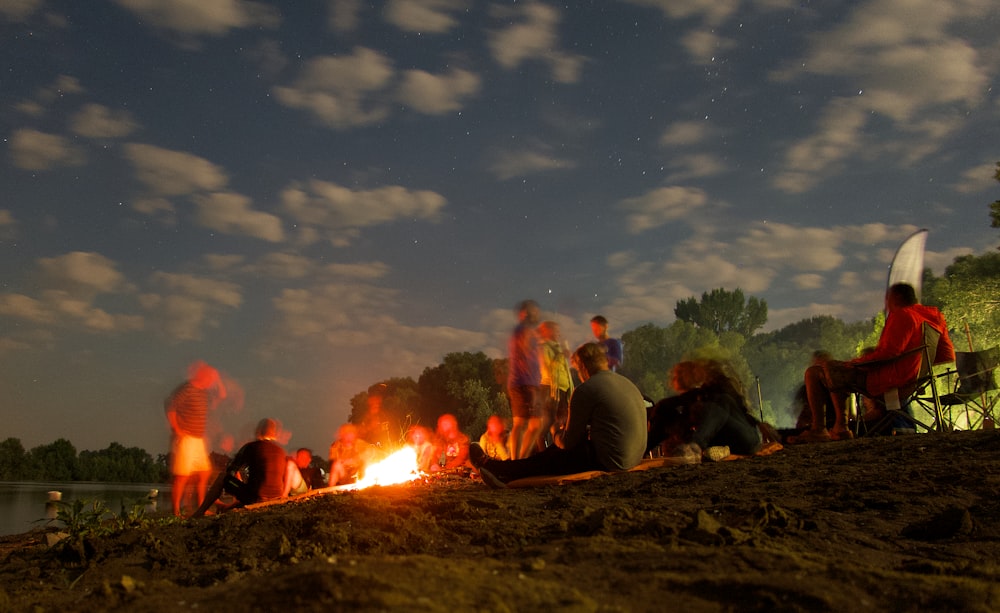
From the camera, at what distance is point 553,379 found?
10391 millimetres

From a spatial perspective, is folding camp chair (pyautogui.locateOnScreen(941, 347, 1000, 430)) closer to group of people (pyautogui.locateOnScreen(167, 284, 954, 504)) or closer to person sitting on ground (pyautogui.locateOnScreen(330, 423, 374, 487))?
group of people (pyautogui.locateOnScreen(167, 284, 954, 504))

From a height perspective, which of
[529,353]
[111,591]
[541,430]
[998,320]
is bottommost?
[111,591]

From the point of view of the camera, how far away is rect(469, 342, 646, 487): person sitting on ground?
7.00m

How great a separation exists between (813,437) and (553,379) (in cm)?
319

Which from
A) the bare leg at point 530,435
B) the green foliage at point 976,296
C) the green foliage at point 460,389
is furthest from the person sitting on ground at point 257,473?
the green foliage at point 460,389

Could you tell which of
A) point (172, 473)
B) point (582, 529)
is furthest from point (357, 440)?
point (582, 529)

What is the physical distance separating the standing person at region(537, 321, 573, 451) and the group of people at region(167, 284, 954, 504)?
2cm

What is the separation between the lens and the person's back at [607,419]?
6.98 meters

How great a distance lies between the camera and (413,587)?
262 centimetres

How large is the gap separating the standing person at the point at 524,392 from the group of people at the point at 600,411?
0.01m

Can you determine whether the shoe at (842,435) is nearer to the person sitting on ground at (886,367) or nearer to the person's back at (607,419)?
the person sitting on ground at (886,367)

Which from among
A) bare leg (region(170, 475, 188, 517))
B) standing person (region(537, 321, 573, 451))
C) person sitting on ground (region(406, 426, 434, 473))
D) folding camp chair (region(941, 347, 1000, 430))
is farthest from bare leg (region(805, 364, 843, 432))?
bare leg (region(170, 475, 188, 517))

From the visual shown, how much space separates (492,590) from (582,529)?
61.7 inches

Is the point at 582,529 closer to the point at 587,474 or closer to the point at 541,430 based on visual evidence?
the point at 587,474
